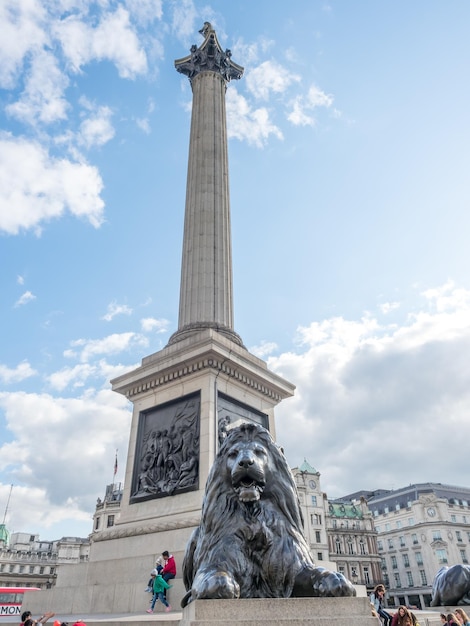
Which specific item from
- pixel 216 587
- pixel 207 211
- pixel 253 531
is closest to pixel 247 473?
pixel 253 531

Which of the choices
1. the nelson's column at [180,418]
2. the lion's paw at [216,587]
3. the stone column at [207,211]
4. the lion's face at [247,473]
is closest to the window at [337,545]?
the nelson's column at [180,418]

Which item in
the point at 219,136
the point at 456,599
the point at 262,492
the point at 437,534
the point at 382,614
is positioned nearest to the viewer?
the point at 262,492

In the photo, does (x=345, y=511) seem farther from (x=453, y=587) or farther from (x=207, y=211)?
(x=453, y=587)

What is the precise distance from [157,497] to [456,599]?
23.1 feet

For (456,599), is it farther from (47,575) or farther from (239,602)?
(47,575)

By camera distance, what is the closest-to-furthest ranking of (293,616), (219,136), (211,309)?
(293,616) → (211,309) → (219,136)

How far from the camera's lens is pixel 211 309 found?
16094 mm

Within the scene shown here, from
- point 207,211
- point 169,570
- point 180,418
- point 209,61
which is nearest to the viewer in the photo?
point 169,570

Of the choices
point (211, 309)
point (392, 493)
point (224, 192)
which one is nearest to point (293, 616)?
point (211, 309)

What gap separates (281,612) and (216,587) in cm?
56

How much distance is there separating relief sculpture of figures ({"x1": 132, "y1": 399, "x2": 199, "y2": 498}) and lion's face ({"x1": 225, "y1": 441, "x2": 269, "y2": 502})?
22.6 feet

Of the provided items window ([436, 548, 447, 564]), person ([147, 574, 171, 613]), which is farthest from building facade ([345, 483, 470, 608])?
person ([147, 574, 171, 613])

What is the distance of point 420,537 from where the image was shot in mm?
68000

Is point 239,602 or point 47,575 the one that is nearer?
point 239,602
